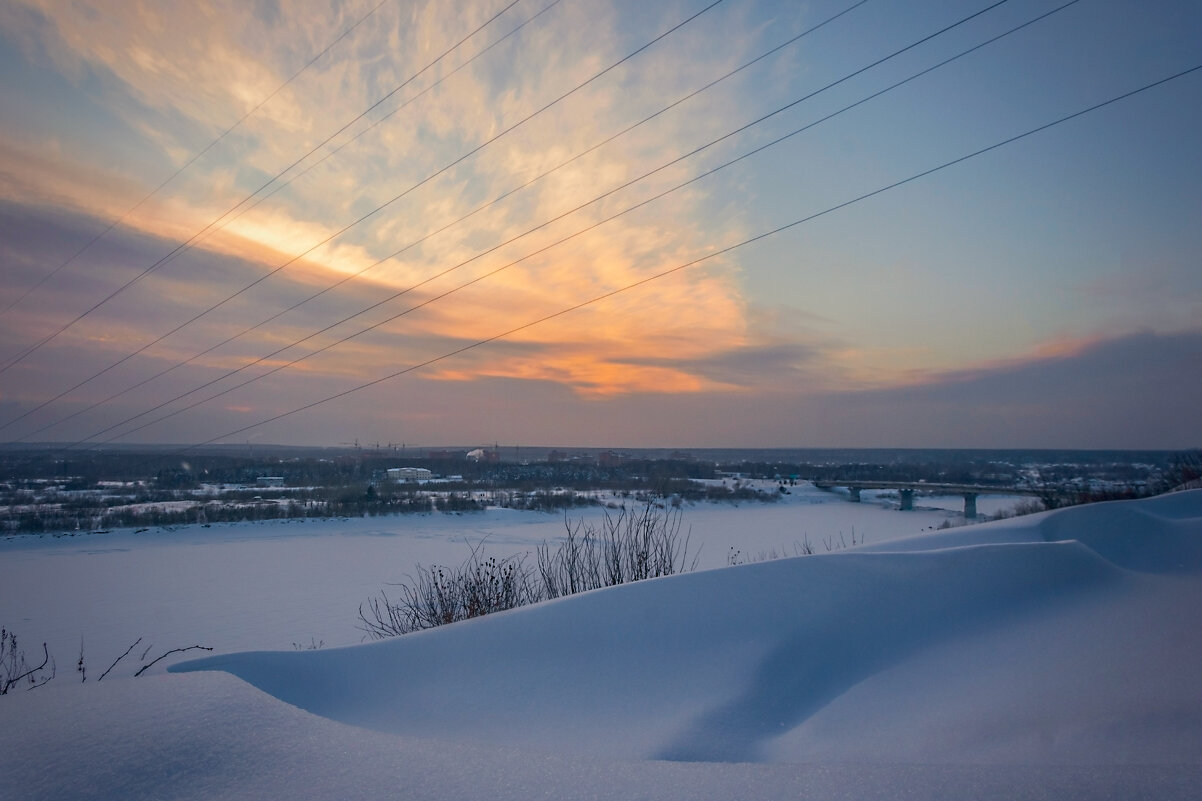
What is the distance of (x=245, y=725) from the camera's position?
9.34ft

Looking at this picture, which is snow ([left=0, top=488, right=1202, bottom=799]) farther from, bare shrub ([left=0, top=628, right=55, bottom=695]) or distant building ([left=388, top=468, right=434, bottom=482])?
distant building ([left=388, top=468, right=434, bottom=482])

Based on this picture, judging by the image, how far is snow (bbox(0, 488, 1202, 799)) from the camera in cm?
230

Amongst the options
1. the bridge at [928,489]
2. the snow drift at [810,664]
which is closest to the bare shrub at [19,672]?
the snow drift at [810,664]

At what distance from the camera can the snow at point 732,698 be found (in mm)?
2305

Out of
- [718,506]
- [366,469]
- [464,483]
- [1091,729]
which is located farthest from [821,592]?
[366,469]

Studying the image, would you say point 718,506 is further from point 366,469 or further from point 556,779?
point 556,779

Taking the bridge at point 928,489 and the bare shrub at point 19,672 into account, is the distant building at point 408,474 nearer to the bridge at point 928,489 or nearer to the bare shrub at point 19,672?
the bridge at point 928,489

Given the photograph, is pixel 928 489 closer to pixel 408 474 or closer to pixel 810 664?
pixel 408 474

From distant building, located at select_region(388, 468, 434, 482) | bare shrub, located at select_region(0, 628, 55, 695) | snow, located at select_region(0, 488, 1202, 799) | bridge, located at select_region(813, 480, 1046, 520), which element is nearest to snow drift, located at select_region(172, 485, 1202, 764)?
snow, located at select_region(0, 488, 1202, 799)

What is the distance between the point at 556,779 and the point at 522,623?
2.24m

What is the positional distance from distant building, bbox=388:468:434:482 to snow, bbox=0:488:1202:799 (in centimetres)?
6066

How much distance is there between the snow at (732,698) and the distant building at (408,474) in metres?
60.7

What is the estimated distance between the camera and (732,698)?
3486 millimetres

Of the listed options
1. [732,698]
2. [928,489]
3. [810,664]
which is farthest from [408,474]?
[732,698]
